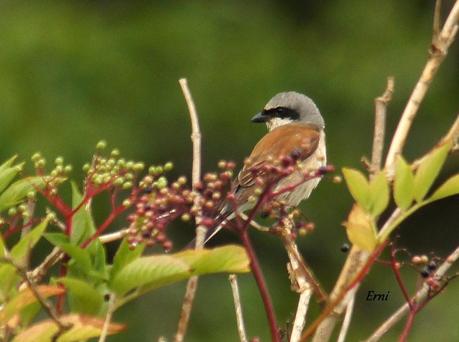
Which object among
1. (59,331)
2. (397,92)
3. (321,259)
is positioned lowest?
(321,259)

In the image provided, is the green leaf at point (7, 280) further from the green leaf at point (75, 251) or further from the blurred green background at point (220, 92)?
the blurred green background at point (220, 92)

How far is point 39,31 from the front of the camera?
38.3 ft

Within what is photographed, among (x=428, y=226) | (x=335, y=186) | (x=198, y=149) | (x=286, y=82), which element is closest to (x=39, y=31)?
(x=286, y=82)

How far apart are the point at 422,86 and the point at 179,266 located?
0.55m

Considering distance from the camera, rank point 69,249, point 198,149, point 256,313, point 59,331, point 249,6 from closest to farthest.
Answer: point 59,331 → point 69,249 → point 198,149 → point 256,313 → point 249,6

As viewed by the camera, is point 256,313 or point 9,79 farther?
point 9,79

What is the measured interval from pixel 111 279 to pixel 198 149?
509 mm

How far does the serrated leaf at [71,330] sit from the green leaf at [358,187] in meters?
0.35

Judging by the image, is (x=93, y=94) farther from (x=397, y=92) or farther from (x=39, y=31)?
(x=397, y=92)

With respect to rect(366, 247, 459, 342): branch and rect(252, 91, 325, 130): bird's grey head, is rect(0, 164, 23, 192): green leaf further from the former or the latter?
rect(252, 91, 325, 130): bird's grey head

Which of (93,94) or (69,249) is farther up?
(69,249)

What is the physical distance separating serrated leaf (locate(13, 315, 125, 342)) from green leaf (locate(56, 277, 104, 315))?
0.02 metres

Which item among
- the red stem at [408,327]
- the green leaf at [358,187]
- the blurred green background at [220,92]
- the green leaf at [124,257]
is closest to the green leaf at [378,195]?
the green leaf at [358,187]

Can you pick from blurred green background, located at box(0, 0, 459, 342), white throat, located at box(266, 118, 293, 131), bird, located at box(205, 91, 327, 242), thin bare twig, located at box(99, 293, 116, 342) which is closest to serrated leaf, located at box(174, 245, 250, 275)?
thin bare twig, located at box(99, 293, 116, 342)
